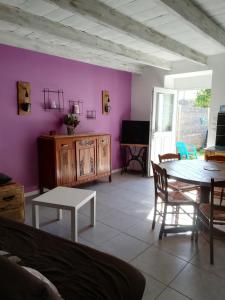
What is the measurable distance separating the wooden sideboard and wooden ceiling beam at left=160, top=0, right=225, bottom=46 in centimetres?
244

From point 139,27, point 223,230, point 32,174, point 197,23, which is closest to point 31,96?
point 32,174

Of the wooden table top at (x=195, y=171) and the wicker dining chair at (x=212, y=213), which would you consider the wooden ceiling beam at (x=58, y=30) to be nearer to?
the wooden table top at (x=195, y=171)

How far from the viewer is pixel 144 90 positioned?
5664 millimetres

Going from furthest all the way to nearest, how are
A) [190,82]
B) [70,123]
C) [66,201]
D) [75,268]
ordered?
[190,82], [70,123], [66,201], [75,268]

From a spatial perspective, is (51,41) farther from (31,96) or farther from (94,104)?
(94,104)

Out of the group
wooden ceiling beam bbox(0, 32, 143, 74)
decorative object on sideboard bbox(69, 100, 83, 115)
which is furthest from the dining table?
wooden ceiling beam bbox(0, 32, 143, 74)

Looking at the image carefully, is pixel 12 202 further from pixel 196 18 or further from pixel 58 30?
pixel 196 18

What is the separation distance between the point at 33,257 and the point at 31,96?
9.93ft

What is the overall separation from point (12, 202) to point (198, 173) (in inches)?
88.8

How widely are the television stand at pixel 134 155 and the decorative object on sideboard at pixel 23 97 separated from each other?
252cm

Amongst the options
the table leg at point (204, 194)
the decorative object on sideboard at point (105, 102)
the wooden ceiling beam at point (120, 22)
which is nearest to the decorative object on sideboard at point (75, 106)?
the decorative object on sideboard at point (105, 102)

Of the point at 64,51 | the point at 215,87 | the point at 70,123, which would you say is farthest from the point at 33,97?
the point at 215,87

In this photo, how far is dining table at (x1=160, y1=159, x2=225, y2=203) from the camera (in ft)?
8.00

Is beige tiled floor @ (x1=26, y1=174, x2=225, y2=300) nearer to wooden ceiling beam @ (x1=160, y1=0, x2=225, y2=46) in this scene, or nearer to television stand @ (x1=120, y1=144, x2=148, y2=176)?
television stand @ (x1=120, y1=144, x2=148, y2=176)
